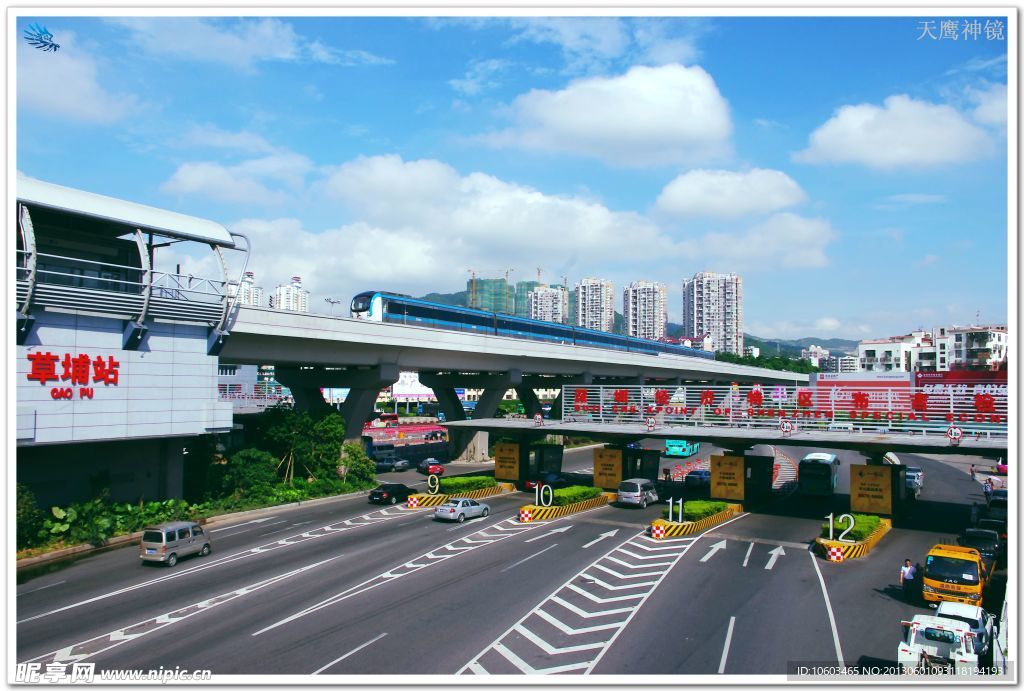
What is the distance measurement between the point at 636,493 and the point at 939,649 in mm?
24583

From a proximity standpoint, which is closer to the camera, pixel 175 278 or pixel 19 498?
pixel 19 498

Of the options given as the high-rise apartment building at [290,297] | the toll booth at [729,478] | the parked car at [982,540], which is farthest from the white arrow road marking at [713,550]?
the high-rise apartment building at [290,297]

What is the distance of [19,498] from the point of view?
29953mm

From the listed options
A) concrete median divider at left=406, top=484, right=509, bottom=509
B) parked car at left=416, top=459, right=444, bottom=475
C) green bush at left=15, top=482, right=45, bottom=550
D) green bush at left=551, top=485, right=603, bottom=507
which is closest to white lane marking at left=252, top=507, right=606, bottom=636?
green bush at left=551, top=485, right=603, bottom=507

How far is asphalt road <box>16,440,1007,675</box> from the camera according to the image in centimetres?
1838

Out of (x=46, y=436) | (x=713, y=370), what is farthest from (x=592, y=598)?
(x=713, y=370)

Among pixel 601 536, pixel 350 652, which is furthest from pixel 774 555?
pixel 350 652

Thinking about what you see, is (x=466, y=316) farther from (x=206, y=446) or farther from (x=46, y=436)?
(x=46, y=436)

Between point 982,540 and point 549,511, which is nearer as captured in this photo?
point 982,540

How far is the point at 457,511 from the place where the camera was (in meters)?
36.9

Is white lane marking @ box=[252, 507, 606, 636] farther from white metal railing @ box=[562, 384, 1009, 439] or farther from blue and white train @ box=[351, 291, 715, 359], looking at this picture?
blue and white train @ box=[351, 291, 715, 359]

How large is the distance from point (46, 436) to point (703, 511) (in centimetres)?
3228

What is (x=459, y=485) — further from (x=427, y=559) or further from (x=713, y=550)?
(x=713, y=550)

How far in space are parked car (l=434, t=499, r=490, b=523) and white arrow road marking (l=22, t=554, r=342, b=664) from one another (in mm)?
12438
